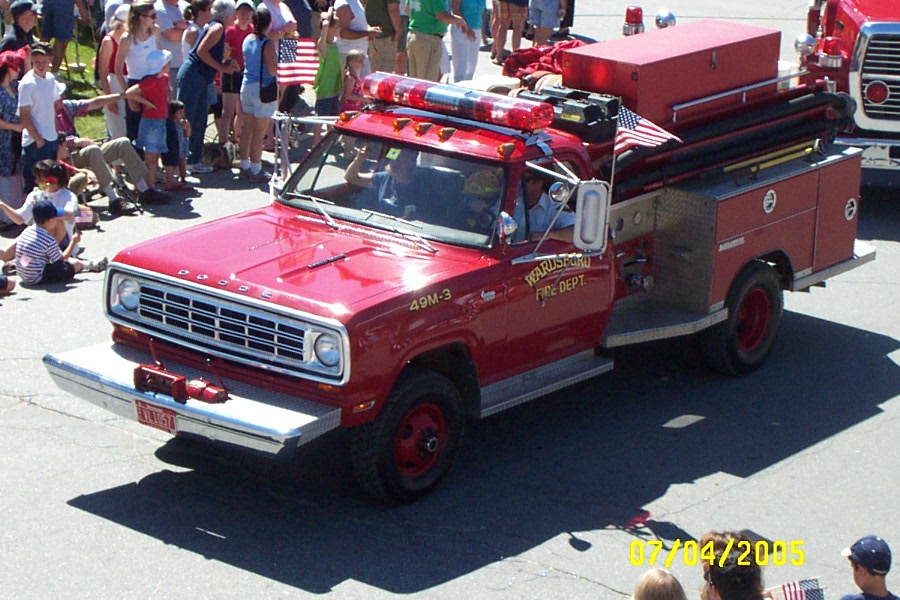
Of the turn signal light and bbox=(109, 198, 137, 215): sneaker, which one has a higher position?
the turn signal light

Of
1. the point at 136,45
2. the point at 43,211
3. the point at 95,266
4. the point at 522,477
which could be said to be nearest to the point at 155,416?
the point at 522,477

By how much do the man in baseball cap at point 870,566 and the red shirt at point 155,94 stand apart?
961cm

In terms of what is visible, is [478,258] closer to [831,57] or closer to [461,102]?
[461,102]

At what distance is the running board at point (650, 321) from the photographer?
859 cm

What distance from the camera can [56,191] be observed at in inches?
442

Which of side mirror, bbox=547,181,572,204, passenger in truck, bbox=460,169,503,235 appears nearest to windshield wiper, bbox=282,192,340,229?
passenger in truck, bbox=460,169,503,235

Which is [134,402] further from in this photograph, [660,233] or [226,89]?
[226,89]

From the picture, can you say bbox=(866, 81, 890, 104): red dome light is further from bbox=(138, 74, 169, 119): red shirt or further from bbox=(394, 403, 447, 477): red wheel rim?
bbox=(394, 403, 447, 477): red wheel rim

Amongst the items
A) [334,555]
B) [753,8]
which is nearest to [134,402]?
[334,555]

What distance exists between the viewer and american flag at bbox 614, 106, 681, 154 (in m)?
8.42

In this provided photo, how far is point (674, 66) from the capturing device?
9070 mm

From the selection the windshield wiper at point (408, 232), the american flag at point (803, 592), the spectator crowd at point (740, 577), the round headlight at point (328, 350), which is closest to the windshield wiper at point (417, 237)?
the windshield wiper at point (408, 232)

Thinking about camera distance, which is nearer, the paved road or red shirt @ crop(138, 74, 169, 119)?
the paved road

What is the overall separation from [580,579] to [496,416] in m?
2.28
